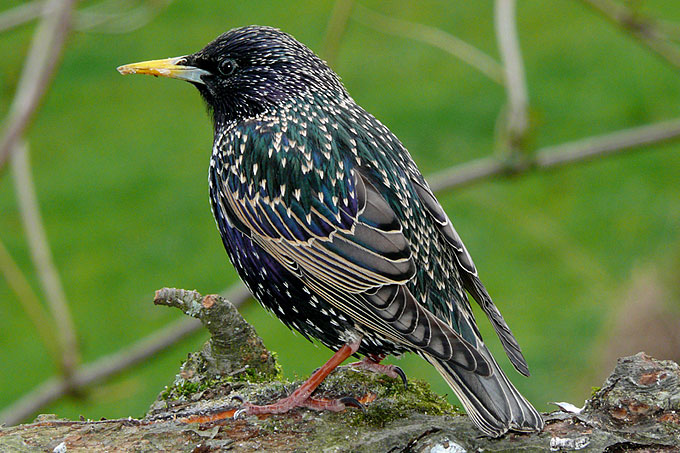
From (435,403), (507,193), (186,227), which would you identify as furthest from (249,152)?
(507,193)

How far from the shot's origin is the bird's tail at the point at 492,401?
2922 millimetres

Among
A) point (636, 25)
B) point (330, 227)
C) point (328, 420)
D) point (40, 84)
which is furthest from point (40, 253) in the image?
point (636, 25)

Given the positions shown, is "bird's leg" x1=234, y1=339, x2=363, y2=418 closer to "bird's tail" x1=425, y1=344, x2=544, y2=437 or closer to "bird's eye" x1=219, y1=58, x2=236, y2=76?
"bird's tail" x1=425, y1=344, x2=544, y2=437

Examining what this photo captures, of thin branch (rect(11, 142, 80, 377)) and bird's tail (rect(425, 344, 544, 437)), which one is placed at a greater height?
thin branch (rect(11, 142, 80, 377))

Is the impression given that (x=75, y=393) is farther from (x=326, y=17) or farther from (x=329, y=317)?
(x=326, y=17)

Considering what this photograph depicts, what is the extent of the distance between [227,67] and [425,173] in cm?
486

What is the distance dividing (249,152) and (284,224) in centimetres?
33

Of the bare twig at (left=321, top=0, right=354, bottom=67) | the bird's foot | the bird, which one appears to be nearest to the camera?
the bird's foot

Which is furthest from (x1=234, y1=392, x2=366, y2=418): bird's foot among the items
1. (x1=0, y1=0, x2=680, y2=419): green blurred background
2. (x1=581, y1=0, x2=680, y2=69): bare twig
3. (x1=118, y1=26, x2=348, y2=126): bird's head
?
(x1=0, y1=0, x2=680, y2=419): green blurred background

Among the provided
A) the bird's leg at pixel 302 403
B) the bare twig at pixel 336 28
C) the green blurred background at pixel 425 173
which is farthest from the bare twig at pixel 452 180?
the bird's leg at pixel 302 403

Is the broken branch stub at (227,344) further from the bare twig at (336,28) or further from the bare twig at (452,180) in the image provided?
the bare twig at (336,28)

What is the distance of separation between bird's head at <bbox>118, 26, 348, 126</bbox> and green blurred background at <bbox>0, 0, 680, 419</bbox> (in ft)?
10.1

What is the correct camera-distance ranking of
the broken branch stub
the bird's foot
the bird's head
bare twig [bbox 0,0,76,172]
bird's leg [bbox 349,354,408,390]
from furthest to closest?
1. the bird's head
2. bare twig [bbox 0,0,76,172]
3. bird's leg [bbox 349,354,408,390]
4. the broken branch stub
5. the bird's foot

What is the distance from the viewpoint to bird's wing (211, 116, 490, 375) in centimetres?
326
